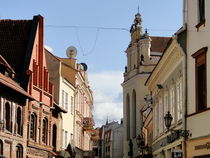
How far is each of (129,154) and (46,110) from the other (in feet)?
106

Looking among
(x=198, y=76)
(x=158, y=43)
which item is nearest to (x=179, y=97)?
(x=198, y=76)

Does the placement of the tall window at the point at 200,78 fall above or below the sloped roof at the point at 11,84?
below

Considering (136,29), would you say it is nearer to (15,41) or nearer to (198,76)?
(15,41)

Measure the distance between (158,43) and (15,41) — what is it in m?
39.0

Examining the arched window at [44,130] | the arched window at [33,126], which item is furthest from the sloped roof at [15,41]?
the arched window at [44,130]

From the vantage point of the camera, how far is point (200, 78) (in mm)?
20516

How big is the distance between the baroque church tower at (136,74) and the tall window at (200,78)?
148 feet

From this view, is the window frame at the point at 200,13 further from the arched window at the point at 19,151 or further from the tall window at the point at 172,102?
the arched window at the point at 19,151

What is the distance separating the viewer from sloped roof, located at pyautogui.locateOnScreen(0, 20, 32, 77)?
35.8 metres

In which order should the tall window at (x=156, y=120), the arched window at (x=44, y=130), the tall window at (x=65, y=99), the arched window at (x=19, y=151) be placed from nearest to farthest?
1. the arched window at (x=19, y=151)
2. the tall window at (x=156, y=120)
3. the arched window at (x=44, y=130)
4. the tall window at (x=65, y=99)

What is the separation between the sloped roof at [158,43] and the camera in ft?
237

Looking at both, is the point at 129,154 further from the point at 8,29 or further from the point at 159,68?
the point at 159,68

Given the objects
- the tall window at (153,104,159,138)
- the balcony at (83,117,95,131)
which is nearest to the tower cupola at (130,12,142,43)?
the balcony at (83,117,95,131)

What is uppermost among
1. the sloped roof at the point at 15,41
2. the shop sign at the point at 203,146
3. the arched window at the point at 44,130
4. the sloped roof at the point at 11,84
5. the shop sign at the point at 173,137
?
the sloped roof at the point at 15,41
